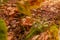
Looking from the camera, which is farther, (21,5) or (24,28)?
(21,5)

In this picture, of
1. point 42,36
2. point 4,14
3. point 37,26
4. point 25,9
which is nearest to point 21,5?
point 25,9

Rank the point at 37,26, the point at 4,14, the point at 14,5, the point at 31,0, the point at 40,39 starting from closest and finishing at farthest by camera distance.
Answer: the point at 40,39
the point at 37,26
the point at 31,0
the point at 4,14
the point at 14,5

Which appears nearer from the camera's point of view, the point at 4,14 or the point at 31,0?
the point at 31,0

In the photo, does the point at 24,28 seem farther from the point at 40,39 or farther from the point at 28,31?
the point at 40,39

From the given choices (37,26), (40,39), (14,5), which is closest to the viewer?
(40,39)

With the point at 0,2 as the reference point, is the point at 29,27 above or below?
below

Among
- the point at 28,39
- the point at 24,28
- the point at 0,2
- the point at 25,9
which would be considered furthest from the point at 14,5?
the point at 28,39

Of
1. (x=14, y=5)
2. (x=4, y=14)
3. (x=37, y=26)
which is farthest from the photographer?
(x=14, y=5)

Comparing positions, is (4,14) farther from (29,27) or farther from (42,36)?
(42,36)

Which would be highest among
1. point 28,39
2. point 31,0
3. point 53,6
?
point 31,0
